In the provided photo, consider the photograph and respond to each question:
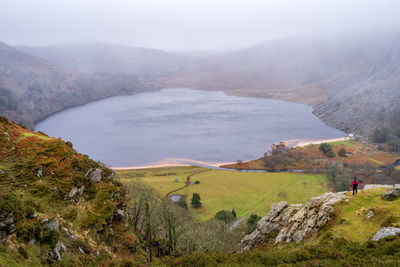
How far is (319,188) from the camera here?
61.0 meters

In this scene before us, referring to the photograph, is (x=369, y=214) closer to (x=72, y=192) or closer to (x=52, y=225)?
(x=52, y=225)

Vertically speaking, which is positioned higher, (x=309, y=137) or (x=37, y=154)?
(x=37, y=154)

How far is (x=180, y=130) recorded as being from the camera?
11631cm

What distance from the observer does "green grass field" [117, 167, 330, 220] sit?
5294 cm

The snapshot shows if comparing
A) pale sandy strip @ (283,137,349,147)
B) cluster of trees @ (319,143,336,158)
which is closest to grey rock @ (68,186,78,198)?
cluster of trees @ (319,143,336,158)

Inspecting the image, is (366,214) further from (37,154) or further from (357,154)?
(357,154)

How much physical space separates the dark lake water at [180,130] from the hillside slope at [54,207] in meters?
65.2

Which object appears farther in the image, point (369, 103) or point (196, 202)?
point (369, 103)

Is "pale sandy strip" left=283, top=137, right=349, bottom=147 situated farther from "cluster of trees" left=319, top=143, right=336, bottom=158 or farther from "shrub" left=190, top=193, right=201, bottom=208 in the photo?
"shrub" left=190, top=193, right=201, bottom=208

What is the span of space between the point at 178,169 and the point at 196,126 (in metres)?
47.4

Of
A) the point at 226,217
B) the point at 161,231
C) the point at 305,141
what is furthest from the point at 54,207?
the point at 305,141

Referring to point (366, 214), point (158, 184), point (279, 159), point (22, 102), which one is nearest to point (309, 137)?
point (279, 159)

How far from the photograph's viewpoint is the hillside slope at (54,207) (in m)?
12.2

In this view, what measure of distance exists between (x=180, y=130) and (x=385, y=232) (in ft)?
342
